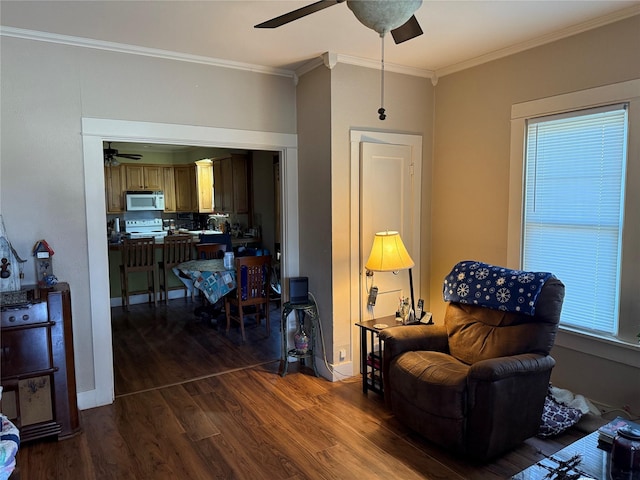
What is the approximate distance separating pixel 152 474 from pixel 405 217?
2742 mm

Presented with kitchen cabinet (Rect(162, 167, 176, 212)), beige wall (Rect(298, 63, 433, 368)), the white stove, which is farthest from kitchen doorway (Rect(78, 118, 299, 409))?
kitchen cabinet (Rect(162, 167, 176, 212))

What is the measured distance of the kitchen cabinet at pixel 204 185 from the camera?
25.9 feet

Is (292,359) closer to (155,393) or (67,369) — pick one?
(155,393)

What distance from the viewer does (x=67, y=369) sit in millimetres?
2818

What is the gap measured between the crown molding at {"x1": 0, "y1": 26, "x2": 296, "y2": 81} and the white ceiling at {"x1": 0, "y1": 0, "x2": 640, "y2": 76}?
0.03 m

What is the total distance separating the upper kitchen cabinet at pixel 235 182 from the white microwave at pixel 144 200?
62.2 inches

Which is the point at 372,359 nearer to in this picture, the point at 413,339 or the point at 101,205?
the point at 413,339

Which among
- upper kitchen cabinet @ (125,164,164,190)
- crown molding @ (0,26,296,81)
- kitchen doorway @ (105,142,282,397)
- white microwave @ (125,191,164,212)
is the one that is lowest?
kitchen doorway @ (105,142,282,397)

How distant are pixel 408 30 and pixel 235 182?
Result: 5237 millimetres

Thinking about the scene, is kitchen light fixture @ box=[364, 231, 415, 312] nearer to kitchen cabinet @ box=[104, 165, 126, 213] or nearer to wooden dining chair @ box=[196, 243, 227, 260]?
wooden dining chair @ box=[196, 243, 227, 260]

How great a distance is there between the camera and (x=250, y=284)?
4.88 metres

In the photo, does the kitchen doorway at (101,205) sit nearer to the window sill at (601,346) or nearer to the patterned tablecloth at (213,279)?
the patterned tablecloth at (213,279)

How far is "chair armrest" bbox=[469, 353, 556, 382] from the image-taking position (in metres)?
2.35

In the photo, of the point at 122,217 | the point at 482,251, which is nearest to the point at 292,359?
the point at 482,251
